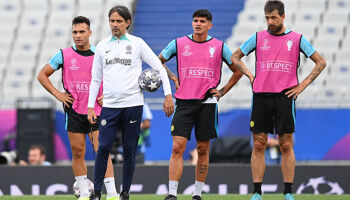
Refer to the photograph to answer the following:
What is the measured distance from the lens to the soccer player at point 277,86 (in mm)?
7637

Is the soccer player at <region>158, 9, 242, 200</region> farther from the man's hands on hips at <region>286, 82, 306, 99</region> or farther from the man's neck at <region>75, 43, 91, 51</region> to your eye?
the man's neck at <region>75, 43, 91, 51</region>

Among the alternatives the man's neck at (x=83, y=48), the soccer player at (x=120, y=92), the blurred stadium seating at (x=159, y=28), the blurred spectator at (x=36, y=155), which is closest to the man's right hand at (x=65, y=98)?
the man's neck at (x=83, y=48)

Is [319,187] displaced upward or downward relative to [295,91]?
downward

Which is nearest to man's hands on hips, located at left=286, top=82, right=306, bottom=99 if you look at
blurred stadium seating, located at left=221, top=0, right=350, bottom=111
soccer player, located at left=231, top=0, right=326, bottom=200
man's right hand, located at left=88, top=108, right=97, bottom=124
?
soccer player, located at left=231, top=0, right=326, bottom=200

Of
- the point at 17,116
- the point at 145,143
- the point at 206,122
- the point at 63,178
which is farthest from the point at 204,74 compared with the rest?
the point at 17,116

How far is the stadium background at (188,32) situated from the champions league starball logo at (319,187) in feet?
5.35

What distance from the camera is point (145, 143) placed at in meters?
12.8

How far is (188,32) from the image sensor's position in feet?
A: 60.8

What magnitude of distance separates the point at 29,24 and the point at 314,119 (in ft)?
32.0

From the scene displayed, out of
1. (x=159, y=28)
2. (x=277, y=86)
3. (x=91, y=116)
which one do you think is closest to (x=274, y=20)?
(x=277, y=86)

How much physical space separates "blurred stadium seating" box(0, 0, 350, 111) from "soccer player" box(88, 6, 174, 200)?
8.41m

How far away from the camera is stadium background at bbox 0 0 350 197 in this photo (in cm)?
1281

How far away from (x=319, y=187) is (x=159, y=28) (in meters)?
9.36

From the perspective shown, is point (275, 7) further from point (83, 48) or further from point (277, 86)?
point (83, 48)
